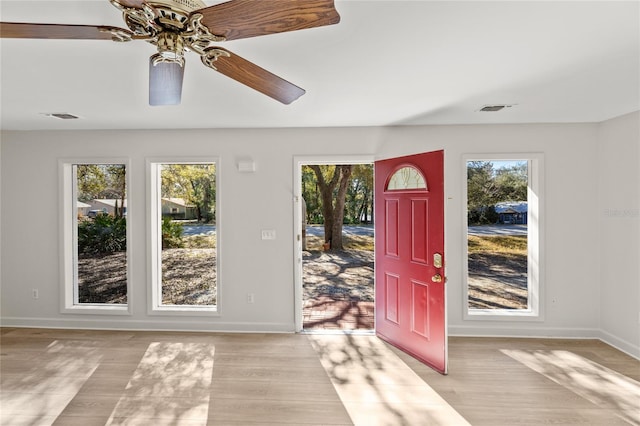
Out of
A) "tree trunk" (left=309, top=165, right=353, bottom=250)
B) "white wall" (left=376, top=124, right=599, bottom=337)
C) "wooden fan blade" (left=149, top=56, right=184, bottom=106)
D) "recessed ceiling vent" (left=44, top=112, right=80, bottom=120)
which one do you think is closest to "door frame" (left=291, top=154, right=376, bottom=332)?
"white wall" (left=376, top=124, right=599, bottom=337)

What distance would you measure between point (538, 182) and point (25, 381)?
5.29 m

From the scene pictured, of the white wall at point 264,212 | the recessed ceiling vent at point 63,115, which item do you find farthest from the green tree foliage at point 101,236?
the recessed ceiling vent at point 63,115

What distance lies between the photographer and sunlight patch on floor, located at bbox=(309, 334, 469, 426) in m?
2.09

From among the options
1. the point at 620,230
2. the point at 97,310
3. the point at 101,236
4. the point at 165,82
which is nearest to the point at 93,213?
the point at 101,236

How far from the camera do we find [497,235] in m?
3.44

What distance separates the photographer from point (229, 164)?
3445 mm

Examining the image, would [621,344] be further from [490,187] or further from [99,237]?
[99,237]

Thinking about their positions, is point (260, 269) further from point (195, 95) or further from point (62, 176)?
point (62, 176)

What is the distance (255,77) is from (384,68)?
915 millimetres

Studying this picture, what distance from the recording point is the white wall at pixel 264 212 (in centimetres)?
324

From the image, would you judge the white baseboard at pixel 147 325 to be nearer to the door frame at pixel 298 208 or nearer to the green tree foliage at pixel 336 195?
the door frame at pixel 298 208

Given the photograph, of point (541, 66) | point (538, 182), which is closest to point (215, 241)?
point (541, 66)

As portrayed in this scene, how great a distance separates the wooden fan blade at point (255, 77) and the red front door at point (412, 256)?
165 cm

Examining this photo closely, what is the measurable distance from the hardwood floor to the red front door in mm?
209
